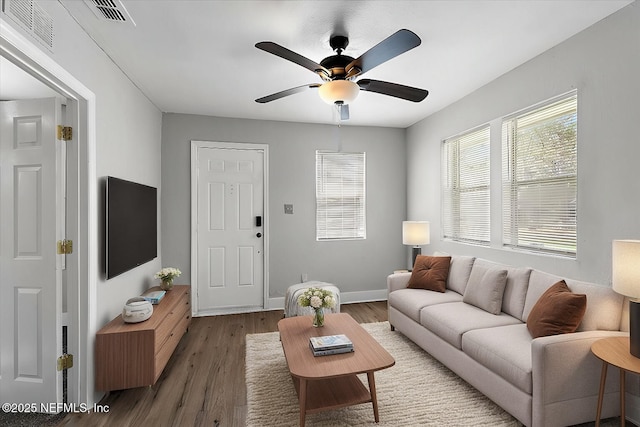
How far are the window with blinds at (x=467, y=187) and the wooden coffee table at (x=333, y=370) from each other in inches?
82.3

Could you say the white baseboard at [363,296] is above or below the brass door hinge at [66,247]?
below

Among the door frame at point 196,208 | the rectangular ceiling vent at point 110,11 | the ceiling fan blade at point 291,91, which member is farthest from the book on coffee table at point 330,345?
the rectangular ceiling vent at point 110,11

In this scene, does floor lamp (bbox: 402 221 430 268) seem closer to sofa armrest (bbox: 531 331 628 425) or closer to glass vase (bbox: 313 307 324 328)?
glass vase (bbox: 313 307 324 328)

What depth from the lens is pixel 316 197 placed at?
4887 millimetres

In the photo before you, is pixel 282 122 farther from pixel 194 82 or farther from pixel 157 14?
pixel 157 14

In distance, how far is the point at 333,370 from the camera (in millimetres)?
2012

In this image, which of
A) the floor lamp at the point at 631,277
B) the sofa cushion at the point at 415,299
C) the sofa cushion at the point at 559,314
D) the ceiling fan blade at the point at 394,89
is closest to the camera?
the floor lamp at the point at 631,277

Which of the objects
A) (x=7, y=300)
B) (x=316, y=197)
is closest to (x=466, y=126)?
(x=316, y=197)

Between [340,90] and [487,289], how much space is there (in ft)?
7.01

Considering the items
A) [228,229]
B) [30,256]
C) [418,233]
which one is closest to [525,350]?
[418,233]

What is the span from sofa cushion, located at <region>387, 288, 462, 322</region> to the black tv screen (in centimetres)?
265

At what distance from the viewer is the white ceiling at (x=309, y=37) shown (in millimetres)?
2180

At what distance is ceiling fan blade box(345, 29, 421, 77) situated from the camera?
72.9 inches

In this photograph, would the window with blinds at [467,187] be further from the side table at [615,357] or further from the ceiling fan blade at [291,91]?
the ceiling fan blade at [291,91]
